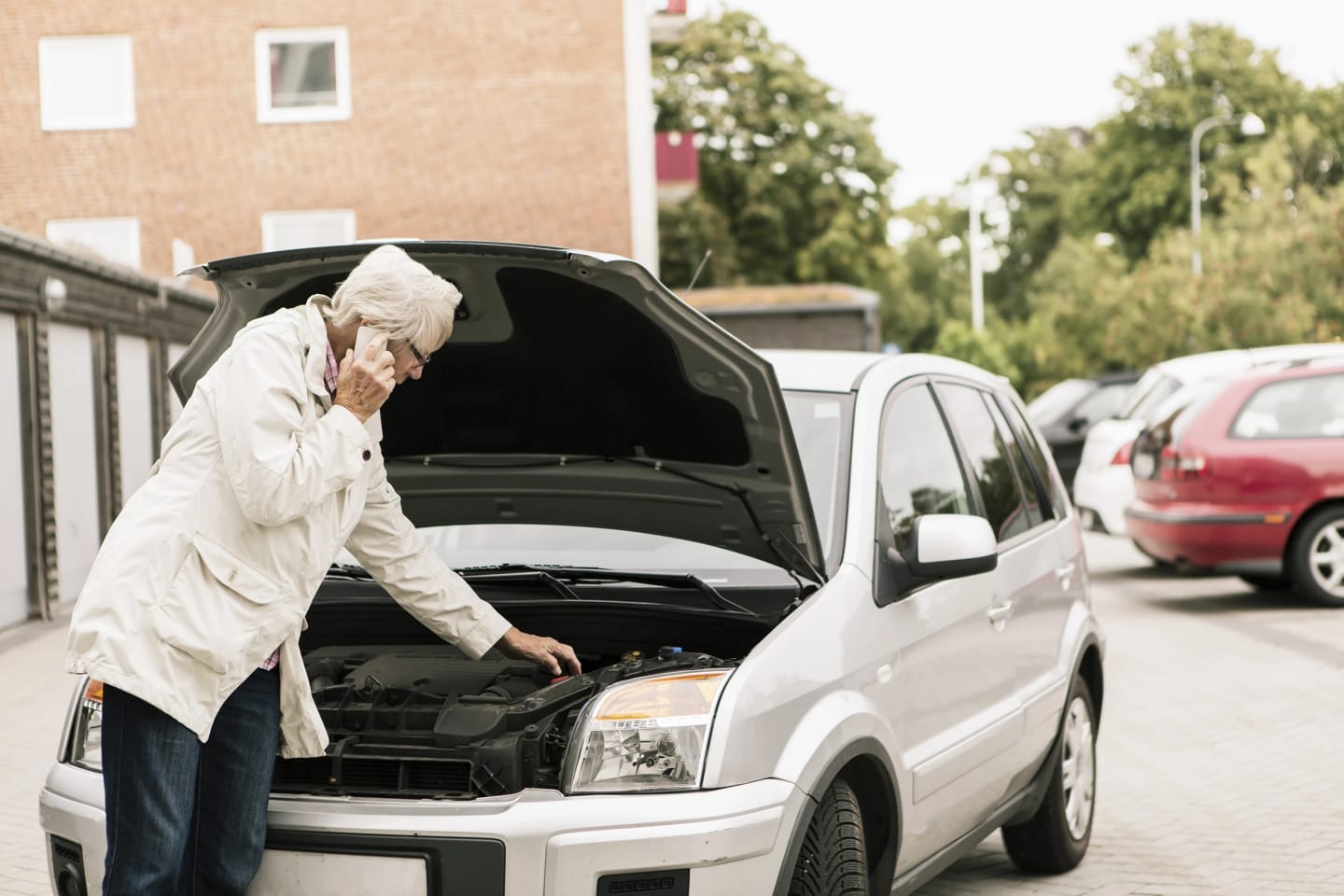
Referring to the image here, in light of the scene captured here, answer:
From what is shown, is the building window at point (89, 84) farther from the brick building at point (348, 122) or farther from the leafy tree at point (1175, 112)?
the leafy tree at point (1175, 112)

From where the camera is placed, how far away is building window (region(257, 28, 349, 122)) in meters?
29.0

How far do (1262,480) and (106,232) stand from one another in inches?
877

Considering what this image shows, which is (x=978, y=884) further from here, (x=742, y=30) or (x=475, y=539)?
(x=742, y=30)

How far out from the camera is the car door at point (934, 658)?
4.21m

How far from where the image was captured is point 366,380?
3.33 metres

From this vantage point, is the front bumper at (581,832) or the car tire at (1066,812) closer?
the front bumper at (581,832)

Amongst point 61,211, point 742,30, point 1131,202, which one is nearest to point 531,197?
point 61,211

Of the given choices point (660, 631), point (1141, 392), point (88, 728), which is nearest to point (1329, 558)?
point (1141, 392)

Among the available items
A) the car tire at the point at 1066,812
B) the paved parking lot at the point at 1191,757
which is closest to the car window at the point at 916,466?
the car tire at the point at 1066,812

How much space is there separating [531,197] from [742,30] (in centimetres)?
1993

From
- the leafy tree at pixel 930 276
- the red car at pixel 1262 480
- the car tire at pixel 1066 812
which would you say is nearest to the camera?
the car tire at pixel 1066 812

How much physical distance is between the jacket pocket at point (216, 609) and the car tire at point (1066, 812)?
118 inches

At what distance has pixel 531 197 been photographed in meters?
29.0

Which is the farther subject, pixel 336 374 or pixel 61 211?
pixel 61 211
